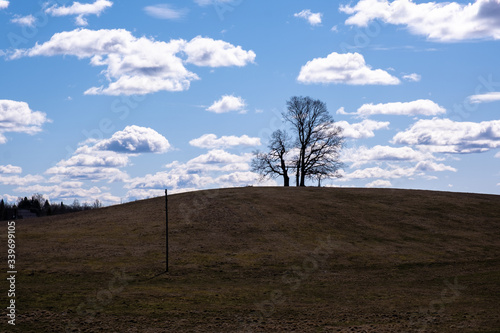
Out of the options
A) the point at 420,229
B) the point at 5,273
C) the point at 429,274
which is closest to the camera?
the point at 5,273

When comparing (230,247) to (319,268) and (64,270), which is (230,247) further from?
(64,270)

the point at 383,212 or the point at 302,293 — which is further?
the point at 383,212

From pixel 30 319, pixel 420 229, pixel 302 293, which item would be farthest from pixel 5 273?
pixel 420 229

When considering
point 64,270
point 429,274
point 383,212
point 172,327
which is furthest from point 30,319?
point 383,212

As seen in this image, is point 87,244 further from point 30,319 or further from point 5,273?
point 30,319

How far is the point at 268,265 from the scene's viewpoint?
38656 mm

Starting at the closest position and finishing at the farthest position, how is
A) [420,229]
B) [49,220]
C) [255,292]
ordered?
1. [255,292]
2. [420,229]
3. [49,220]

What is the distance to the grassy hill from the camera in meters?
24.6

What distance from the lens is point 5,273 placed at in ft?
114

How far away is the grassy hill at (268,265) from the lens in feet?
80.6

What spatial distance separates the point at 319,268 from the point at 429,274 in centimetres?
810

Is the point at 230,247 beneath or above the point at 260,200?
beneath

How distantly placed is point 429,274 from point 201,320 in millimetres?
20389

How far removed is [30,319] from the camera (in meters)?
23.9
